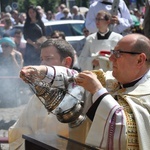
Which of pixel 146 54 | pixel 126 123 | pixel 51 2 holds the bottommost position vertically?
pixel 51 2

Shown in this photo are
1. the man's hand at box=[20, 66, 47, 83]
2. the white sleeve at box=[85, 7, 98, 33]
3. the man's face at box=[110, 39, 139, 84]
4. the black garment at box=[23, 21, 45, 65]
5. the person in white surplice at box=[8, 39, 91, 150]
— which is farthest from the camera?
the black garment at box=[23, 21, 45, 65]

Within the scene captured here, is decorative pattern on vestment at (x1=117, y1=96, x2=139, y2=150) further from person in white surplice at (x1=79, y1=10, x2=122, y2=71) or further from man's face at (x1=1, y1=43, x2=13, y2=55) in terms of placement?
man's face at (x1=1, y1=43, x2=13, y2=55)

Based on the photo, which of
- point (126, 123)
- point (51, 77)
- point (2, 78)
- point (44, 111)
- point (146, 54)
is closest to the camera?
point (126, 123)

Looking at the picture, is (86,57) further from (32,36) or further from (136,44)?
(136,44)

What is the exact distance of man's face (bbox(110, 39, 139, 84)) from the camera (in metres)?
2.70

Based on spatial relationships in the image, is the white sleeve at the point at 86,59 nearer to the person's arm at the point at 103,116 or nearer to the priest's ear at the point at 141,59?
the priest's ear at the point at 141,59

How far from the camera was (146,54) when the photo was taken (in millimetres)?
2727

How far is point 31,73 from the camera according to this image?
9.54 ft

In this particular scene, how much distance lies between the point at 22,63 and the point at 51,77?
576 centimetres

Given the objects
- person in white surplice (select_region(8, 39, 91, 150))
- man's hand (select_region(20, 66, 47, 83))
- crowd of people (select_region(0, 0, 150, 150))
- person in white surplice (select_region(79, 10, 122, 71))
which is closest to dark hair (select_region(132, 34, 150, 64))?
crowd of people (select_region(0, 0, 150, 150))

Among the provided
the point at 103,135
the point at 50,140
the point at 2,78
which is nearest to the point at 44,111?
the point at 50,140

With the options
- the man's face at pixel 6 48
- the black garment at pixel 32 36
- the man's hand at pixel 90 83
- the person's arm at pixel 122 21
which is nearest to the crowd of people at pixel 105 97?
the man's hand at pixel 90 83

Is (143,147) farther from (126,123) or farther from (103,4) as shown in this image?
(103,4)

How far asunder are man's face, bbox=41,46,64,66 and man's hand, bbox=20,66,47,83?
43 centimetres
